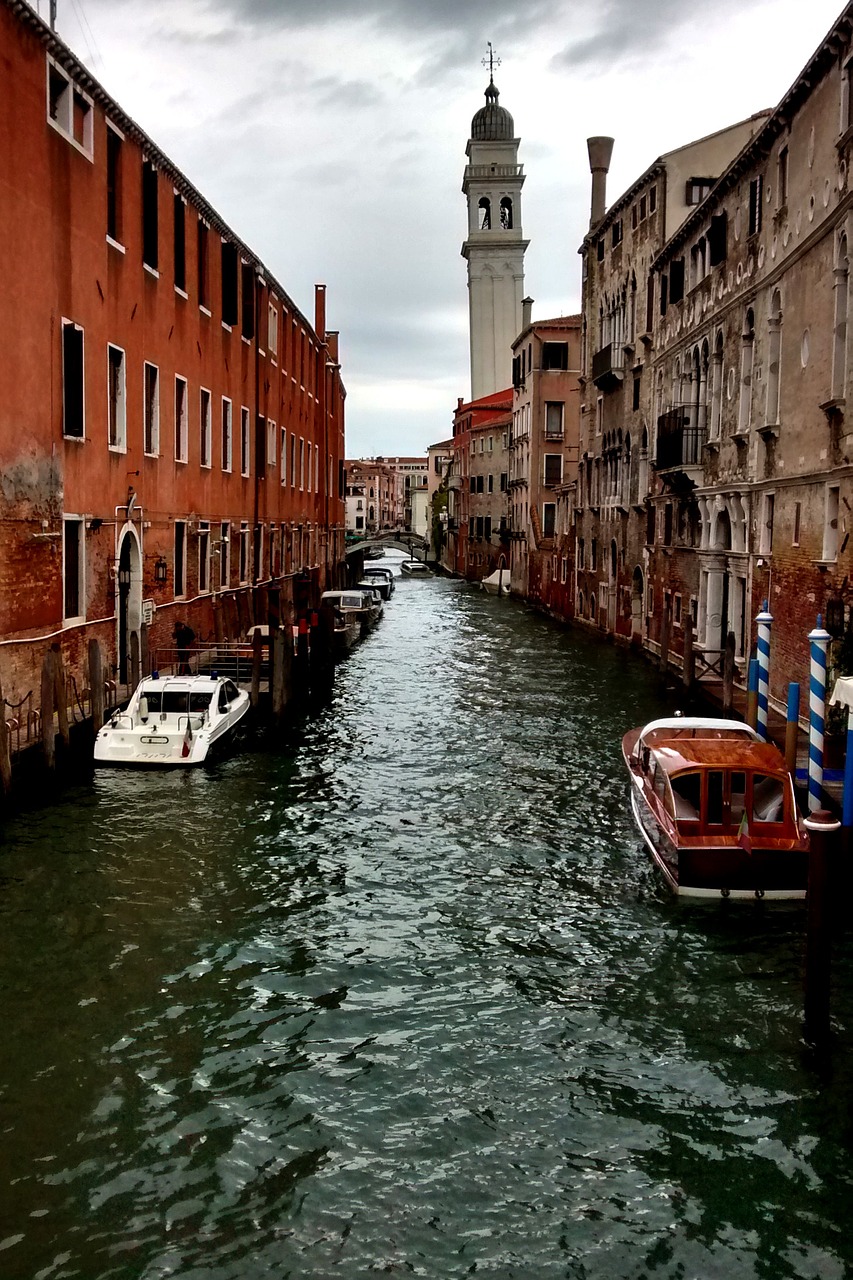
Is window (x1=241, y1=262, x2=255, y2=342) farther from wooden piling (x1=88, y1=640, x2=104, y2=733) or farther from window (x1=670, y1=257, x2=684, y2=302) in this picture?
wooden piling (x1=88, y1=640, x2=104, y2=733)

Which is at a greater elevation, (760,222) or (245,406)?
(760,222)

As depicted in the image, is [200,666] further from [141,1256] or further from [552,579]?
[552,579]

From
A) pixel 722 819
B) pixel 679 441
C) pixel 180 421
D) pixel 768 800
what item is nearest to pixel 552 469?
pixel 679 441

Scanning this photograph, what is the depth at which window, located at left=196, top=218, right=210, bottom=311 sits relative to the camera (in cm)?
2214

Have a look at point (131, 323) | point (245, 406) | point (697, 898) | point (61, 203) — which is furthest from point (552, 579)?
point (697, 898)

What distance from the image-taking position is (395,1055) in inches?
301

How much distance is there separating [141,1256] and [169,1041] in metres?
2.16

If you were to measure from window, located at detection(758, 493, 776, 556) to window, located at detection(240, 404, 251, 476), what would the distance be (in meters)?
12.6

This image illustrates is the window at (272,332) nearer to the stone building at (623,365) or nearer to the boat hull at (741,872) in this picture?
the stone building at (623,365)

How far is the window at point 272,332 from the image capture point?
2970 cm

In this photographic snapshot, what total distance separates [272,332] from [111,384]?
13675mm

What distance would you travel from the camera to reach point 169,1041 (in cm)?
774

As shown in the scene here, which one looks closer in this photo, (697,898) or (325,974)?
(325,974)

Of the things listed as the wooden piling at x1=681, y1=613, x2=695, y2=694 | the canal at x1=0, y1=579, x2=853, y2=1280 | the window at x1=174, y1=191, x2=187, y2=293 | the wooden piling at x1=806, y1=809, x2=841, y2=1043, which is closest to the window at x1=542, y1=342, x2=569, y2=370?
the window at x1=174, y1=191, x2=187, y2=293
